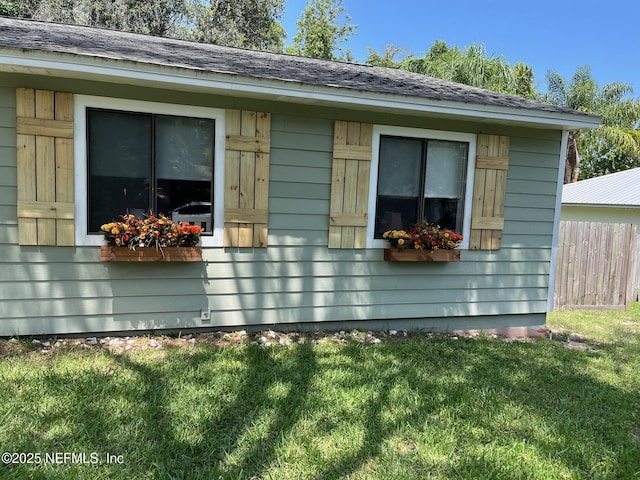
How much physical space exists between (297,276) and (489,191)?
7.62ft

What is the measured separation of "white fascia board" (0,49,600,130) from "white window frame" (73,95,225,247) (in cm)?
19

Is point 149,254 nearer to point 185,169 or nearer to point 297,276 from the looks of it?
point 185,169

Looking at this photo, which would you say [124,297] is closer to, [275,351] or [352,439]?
[275,351]

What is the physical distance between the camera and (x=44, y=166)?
11.2 feet

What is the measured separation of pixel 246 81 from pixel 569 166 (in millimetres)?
17892

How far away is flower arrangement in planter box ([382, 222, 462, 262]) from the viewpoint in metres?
4.31

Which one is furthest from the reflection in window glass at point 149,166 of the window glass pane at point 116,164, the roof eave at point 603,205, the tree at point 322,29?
the tree at point 322,29

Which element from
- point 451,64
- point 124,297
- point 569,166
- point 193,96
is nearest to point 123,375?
point 124,297

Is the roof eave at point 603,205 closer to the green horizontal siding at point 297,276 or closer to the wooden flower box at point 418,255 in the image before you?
the green horizontal siding at point 297,276

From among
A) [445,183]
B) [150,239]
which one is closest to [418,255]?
[445,183]

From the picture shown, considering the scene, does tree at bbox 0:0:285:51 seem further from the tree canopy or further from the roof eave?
the roof eave

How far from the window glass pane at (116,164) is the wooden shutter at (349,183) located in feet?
5.72

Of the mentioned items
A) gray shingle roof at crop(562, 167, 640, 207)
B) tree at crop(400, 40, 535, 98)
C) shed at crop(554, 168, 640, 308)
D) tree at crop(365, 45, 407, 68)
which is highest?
tree at crop(365, 45, 407, 68)

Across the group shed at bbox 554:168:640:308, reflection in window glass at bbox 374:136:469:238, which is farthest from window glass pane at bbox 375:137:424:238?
shed at bbox 554:168:640:308
